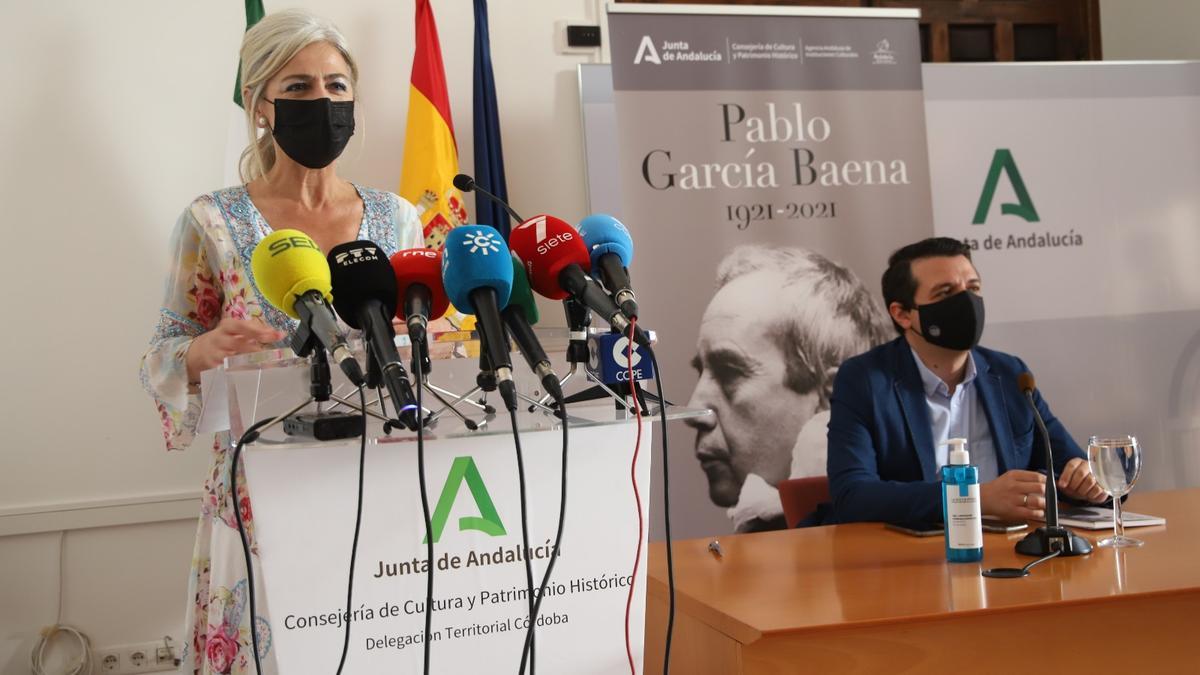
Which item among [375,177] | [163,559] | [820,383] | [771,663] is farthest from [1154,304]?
[163,559]

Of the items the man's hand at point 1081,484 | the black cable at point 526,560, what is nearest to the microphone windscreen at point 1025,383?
the man's hand at point 1081,484

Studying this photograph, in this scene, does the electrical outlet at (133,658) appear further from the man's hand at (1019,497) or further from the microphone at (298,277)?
the microphone at (298,277)

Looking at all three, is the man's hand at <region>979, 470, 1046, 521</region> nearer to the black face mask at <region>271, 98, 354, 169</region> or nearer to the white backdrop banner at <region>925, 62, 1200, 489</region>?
the black face mask at <region>271, 98, 354, 169</region>

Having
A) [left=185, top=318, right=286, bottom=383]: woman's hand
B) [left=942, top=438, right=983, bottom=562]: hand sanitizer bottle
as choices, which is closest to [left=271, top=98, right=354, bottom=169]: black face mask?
[left=185, top=318, right=286, bottom=383]: woman's hand

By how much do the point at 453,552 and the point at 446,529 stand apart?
23 millimetres

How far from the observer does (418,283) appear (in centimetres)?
99

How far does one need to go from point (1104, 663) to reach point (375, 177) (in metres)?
2.87

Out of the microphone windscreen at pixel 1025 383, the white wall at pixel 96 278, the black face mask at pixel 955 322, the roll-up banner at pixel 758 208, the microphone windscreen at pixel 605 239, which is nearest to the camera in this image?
the microphone windscreen at pixel 605 239

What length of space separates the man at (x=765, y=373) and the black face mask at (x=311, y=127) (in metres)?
2.10

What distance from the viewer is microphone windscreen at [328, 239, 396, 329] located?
3.11 ft

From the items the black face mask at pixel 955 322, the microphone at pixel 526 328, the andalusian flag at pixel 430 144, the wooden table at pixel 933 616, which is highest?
the andalusian flag at pixel 430 144

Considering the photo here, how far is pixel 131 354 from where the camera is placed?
3445 millimetres

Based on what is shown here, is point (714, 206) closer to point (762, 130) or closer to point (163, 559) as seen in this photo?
point (762, 130)

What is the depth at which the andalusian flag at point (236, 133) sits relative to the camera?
3451 millimetres
